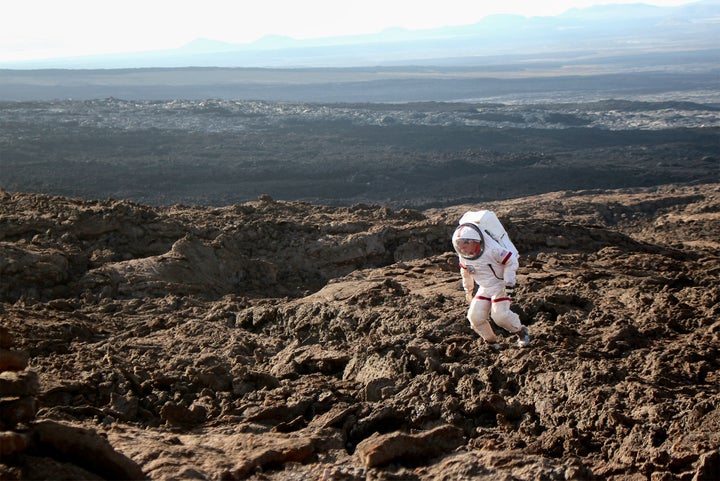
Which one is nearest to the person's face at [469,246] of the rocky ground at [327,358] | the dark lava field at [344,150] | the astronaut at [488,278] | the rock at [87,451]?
the astronaut at [488,278]

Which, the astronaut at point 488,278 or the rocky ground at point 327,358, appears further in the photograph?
the astronaut at point 488,278

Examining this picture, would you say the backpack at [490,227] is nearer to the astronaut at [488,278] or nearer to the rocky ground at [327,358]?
the astronaut at [488,278]

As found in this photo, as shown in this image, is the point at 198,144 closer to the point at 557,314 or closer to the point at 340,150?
the point at 340,150

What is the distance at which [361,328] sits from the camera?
24.9 ft

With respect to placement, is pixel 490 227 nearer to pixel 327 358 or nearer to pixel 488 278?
pixel 488 278

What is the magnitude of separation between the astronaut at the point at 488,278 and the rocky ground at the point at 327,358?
18cm

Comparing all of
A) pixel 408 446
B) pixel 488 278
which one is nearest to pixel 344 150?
pixel 488 278

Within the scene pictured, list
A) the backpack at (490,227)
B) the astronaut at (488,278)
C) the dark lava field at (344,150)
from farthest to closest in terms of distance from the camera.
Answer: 1. the dark lava field at (344,150)
2. the backpack at (490,227)
3. the astronaut at (488,278)

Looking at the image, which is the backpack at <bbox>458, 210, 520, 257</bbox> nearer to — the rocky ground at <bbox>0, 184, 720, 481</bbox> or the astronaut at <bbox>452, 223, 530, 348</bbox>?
the astronaut at <bbox>452, 223, 530, 348</bbox>

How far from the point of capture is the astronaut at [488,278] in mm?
6691

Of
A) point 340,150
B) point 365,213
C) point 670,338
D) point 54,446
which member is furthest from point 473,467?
point 340,150

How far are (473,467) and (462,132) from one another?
3659 centimetres

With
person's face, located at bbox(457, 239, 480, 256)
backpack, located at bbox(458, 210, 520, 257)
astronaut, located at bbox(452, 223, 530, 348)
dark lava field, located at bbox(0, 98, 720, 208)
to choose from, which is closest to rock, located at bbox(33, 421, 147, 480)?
astronaut, located at bbox(452, 223, 530, 348)

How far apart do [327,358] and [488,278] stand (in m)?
1.48
